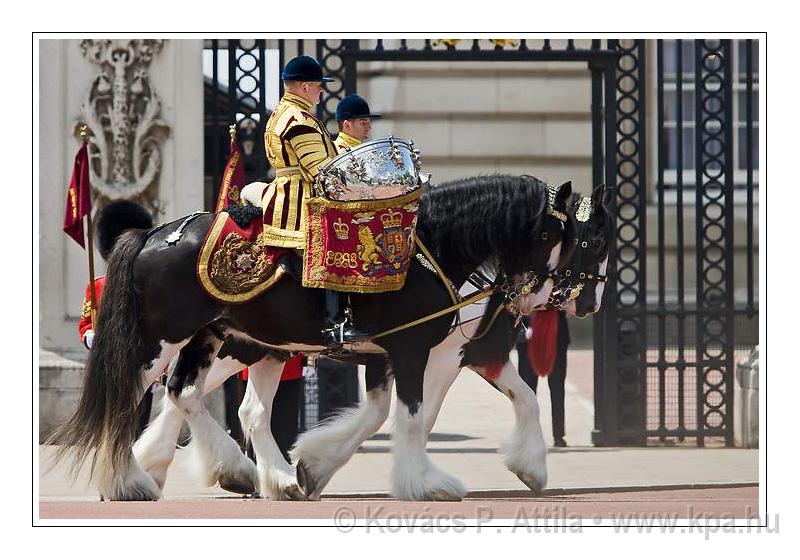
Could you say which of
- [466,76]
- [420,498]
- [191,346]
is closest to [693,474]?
[420,498]

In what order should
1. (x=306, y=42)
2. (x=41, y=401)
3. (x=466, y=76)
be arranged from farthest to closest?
(x=466, y=76)
(x=306, y=42)
(x=41, y=401)

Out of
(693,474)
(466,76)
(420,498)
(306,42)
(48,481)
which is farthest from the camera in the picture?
(466,76)

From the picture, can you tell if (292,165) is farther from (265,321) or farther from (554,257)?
(554,257)

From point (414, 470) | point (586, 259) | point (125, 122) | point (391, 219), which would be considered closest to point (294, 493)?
point (414, 470)

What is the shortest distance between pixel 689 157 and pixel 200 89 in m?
10.7

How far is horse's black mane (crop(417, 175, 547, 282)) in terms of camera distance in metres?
8.87

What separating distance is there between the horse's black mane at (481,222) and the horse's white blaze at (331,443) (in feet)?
3.17

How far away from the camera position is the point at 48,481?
10.1 metres

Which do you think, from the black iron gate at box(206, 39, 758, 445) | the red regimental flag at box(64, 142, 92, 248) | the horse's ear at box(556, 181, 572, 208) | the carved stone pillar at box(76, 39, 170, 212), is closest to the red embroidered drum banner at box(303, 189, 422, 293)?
the horse's ear at box(556, 181, 572, 208)

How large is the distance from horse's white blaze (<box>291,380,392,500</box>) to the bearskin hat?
154cm

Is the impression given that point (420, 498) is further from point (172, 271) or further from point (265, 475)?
point (172, 271)

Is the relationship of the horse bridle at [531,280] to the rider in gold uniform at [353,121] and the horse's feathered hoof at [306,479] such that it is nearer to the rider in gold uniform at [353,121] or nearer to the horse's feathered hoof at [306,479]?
the rider in gold uniform at [353,121]

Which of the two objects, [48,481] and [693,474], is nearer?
[48,481]

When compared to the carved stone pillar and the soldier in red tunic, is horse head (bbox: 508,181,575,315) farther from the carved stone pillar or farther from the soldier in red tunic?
the carved stone pillar
